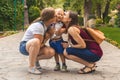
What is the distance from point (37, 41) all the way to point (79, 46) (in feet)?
2.58

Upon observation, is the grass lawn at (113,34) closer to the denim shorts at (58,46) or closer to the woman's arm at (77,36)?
the denim shorts at (58,46)

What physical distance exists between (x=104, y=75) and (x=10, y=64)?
7.48 feet

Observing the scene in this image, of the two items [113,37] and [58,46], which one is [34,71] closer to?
[58,46]

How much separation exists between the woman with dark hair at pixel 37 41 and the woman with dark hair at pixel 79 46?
0.92 feet

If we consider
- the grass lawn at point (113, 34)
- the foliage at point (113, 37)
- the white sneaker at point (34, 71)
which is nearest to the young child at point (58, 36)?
the white sneaker at point (34, 71)

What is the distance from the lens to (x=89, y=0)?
3494cm

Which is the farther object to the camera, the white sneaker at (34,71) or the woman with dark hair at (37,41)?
the white sneaker at (34,71)

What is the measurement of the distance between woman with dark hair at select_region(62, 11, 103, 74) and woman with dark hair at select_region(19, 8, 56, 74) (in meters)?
0.28

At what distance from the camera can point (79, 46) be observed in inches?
296

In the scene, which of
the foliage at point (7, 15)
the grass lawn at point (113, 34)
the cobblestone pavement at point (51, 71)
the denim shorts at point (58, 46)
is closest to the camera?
the cobblestone pavement at point (51, 71)

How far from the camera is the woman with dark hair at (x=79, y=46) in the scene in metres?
7.50

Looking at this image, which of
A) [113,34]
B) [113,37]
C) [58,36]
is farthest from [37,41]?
[113,34]

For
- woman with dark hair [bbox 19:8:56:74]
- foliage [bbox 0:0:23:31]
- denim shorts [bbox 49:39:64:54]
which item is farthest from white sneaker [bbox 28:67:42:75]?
foliage [bbox 0:0:23:31]

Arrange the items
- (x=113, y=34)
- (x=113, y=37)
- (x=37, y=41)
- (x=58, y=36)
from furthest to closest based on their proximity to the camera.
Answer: (x=113, y=34) < (x=113, y=37) < (x=58, y=36) < (x=37, y=41)
